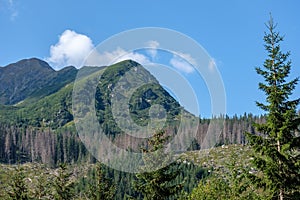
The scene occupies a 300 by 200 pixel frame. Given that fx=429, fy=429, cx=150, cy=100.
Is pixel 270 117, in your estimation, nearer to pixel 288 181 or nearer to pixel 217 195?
pixel 288 181

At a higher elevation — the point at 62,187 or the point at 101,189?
the point at 101,189

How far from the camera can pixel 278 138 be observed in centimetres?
2856

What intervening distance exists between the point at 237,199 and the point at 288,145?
18034 mm

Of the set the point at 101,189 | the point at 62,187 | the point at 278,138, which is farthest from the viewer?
the point at 62,187

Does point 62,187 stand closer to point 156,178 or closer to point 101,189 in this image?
point 101,189

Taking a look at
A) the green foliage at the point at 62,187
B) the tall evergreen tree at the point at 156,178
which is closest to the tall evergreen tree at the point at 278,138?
the tall evergreen tree at the point at 156,178

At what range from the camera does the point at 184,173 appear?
195375 mm

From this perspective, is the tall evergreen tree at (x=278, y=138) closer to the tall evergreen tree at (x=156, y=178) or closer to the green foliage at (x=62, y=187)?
the tall evergreen tree at (x=156, y=178)

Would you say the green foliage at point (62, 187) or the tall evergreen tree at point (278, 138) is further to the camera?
the green foliage at point (62, 187)

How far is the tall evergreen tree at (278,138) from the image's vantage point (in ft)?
90.9

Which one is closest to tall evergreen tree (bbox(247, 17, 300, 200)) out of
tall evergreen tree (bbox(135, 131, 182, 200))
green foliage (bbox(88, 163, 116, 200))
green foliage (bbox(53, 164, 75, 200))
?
tall evergreen tree (bbox(135, 131, 182, 200))

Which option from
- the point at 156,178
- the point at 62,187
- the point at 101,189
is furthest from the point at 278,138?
the point at 62,187

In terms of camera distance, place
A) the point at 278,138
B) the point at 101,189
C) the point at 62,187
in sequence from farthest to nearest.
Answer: the point at 62,187
the point at 101,189
the point at 278,138

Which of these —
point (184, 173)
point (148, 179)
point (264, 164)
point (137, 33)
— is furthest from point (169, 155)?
point (184, 173)
